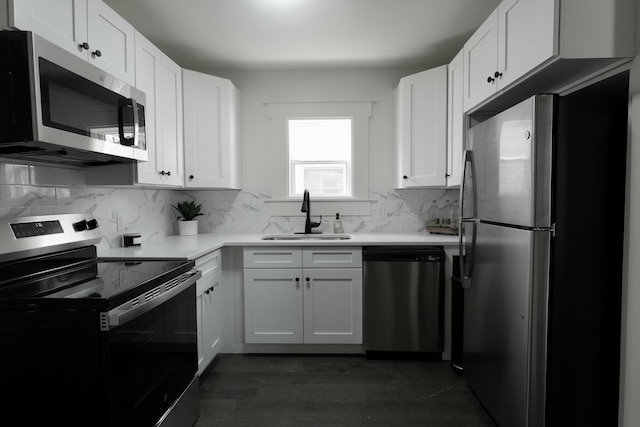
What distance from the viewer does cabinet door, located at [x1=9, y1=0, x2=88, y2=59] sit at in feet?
4.24

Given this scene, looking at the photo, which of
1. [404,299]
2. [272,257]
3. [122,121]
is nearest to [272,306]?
[272,257]

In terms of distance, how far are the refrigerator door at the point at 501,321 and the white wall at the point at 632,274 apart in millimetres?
344

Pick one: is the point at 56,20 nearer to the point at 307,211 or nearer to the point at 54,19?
the point at 54,19

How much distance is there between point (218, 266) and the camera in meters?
2.61

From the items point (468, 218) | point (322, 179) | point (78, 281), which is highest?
point (322, 179)

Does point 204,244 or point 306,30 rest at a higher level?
point 306,30

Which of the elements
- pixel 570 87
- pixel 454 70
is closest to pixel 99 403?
pixel 570 87

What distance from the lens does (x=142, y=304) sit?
1314 mm

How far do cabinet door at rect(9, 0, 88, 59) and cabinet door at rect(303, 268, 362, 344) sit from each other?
193 cm

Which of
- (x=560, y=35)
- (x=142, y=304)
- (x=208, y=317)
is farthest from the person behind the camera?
(x=208, y=317)

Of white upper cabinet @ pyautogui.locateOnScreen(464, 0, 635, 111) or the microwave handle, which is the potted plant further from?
white upper cabinet @ pyautogui.locateOnScreen(464, 0, 635, 111)

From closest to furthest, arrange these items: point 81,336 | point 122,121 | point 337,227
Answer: point 81,336, point 122,121, point 337,227

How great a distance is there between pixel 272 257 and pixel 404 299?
1.04 meters

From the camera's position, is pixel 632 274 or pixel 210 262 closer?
pixel 632 274
